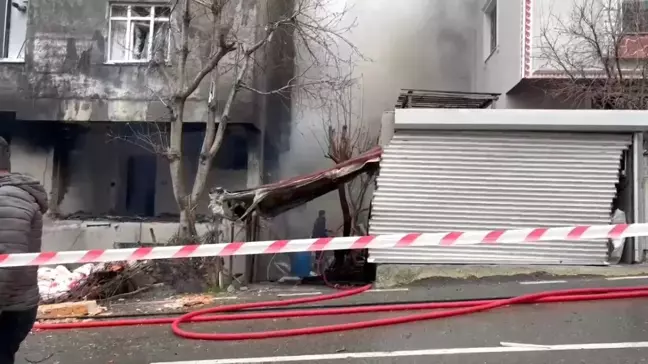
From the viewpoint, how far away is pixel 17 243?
3.32 m

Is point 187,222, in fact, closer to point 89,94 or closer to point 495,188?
point 89,94

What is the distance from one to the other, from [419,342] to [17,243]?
10.8 feet

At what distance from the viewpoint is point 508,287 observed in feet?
23.6

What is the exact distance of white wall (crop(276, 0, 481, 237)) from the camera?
1510cm

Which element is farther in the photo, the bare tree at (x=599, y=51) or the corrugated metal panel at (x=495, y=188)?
the bare tree at (x=599, y=51)

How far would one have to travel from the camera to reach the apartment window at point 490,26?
1405 cm

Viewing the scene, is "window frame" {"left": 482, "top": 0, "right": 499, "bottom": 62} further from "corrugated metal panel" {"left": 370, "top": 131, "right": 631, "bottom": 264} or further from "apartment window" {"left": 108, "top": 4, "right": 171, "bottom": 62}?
"apartment window" {"left": 108, "top": 4, "right": 171, "bottom": 62}

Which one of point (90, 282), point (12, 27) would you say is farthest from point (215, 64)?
point (12, 27)

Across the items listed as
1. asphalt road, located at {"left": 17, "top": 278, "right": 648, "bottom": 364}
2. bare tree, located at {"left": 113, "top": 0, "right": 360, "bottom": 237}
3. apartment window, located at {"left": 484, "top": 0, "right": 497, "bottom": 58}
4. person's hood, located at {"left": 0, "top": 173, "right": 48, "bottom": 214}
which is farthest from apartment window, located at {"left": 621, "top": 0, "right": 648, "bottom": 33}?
person's hood, located at {"left": 0, "top": 173, "right": 48, "bottom": 214}

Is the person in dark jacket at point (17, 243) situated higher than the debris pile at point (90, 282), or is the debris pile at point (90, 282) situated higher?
the person in dark jacket at point (17, 243)

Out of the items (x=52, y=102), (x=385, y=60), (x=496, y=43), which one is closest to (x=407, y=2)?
(x=385, y=60)

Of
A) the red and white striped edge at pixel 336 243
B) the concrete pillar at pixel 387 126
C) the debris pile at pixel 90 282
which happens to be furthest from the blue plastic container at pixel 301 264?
the red and white striped edge at pixel 336 243

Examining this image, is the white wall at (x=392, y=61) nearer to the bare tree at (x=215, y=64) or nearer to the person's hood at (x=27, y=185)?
the bare tree at (x=215, y=64)

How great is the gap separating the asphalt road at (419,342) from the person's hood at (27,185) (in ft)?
6.05
